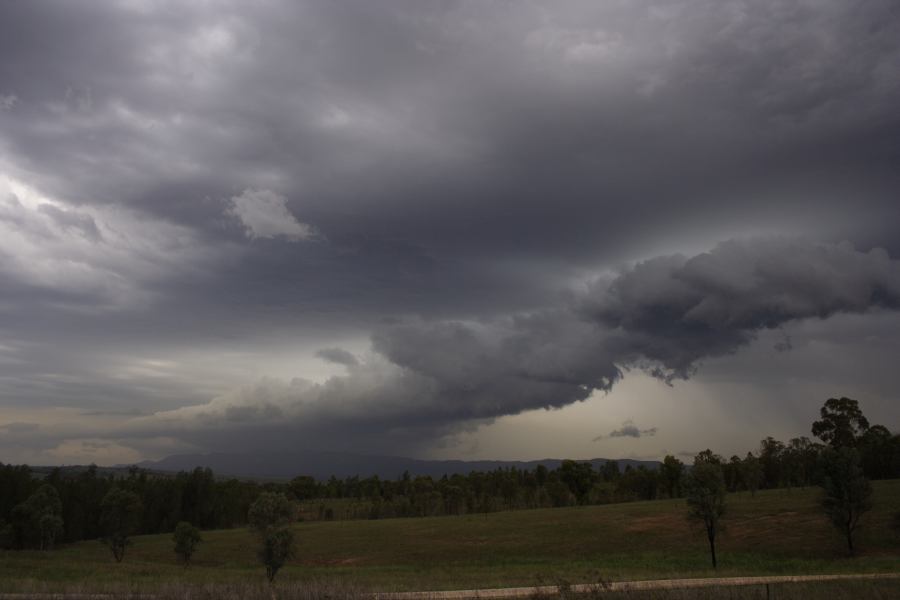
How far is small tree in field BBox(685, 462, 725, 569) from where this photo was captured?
56594 millimetres

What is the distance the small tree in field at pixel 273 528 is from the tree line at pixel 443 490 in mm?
57607

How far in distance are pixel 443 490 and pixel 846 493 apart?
110 metres

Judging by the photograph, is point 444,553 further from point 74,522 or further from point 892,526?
point 74,522

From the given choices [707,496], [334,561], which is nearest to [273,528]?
[334,561]

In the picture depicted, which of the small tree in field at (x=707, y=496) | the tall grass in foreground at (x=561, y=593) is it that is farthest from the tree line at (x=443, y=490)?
the tall grass in foreground at (x=561, y=593)

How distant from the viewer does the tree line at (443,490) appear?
122000mm

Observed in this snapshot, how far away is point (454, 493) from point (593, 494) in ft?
110

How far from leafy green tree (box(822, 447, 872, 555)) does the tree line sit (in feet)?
174

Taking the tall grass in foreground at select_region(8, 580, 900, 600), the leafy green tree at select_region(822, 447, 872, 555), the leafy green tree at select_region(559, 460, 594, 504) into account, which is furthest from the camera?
the leafy green tree at select_region(559, 460, 594, 504)

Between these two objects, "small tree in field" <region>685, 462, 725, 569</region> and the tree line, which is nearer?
"small tree in field" <region>685, 462, 725, 569</region>

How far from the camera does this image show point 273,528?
169 ft

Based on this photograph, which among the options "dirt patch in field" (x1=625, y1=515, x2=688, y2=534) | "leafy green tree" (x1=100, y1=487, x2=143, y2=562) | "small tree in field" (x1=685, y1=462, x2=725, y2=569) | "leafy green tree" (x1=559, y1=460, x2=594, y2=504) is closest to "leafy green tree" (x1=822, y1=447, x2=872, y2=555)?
"small tree in field" (x1=685, y1=462, x2=725, y2=569)

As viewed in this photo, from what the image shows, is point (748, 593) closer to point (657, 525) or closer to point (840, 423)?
point (657, 525)

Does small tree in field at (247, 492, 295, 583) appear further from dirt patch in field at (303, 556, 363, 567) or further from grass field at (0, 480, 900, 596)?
dirt patch in field at (303, 556, 363, 567)
